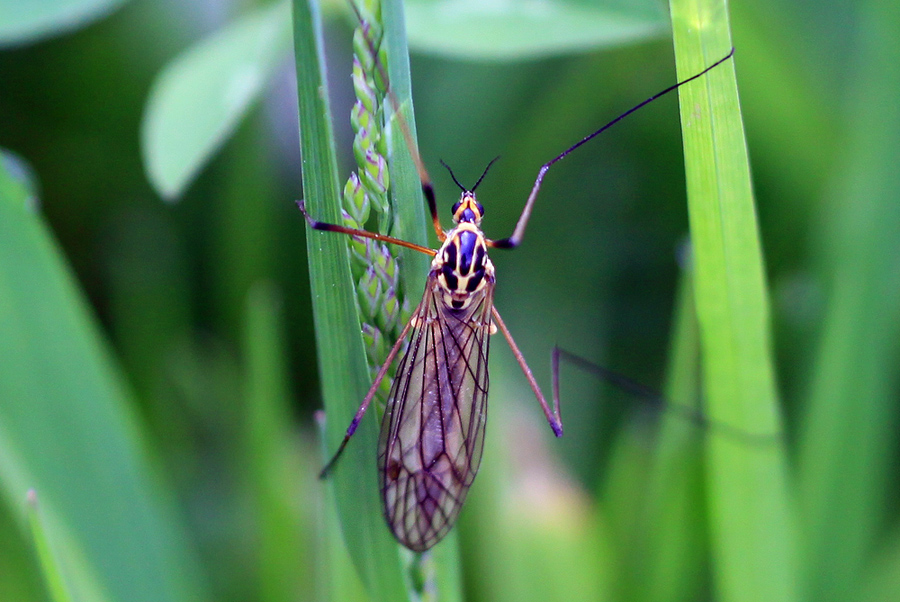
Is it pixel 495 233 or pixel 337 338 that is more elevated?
pixel 495 233

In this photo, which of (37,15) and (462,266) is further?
(37,15)

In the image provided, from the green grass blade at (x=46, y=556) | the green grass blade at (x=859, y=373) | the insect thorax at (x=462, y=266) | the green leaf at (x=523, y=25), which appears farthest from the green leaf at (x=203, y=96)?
the green grass blade at (x=859, y=373)

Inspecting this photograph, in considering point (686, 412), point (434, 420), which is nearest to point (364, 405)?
point (434, 420)

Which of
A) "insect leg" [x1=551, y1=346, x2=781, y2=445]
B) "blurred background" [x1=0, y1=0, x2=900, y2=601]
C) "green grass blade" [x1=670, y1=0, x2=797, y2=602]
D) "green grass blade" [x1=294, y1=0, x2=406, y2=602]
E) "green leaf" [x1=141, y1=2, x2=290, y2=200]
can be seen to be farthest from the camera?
"blurred background" [x1=0, y1=0, x2=900, y2=601]

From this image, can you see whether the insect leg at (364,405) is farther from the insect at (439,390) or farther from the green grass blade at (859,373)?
the green grass blade at (859,373)

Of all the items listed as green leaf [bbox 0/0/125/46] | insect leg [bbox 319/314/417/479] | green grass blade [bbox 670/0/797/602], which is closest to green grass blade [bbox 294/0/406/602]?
insect leg [bbox 319/314/417/479]

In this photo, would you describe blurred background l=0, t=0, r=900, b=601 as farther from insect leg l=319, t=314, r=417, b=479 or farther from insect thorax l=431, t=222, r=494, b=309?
insect leg l=319, t=314, r=417, b=479

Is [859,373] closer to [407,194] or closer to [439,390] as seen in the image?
[439,390]
